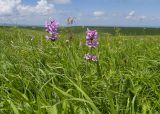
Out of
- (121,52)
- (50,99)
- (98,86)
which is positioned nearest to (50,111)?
(50,99)

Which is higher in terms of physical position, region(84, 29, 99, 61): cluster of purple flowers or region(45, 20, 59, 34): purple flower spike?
region(45, 20, 59, 34): purple flower spike

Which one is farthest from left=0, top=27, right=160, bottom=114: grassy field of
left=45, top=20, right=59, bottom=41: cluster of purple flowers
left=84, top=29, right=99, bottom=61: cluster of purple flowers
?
left=45, top=20, right=59, bottom=41: cluster of purple flowers

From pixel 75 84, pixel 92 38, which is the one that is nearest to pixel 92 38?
pixel 92 38

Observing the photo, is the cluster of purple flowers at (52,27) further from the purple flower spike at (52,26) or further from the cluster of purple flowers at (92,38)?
the cluster of purple flowers at (92,38)

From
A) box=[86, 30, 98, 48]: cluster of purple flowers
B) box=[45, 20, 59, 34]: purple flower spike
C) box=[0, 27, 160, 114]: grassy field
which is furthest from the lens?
box=[45, 20, 59, 34]: purple flower spike

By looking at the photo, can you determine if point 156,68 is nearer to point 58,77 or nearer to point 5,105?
point 58,77

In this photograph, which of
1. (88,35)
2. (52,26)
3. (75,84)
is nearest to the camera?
(75,84)

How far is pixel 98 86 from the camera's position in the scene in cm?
416

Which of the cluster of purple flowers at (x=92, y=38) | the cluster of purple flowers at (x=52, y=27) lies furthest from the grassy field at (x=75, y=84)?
the cluster of purple flowers at (x=52, y=27)

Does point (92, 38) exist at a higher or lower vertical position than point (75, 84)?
higher

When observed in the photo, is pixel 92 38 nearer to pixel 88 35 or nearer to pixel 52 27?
pixel 88 35

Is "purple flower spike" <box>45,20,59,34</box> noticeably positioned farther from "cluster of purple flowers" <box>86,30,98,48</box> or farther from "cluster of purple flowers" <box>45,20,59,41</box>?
"cluster of purple flowers" <box>86,30,98,48</box>

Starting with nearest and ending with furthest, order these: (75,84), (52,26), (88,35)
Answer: (75,84) → (88,35) → (52,26)

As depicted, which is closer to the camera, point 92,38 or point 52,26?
point 92,38
